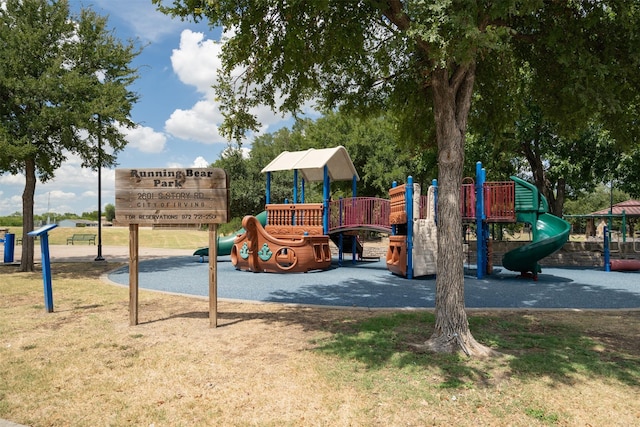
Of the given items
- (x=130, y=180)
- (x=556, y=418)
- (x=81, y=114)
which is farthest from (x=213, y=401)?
(x=81, y=114)

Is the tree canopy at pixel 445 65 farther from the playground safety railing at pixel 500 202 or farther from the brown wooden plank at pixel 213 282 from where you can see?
the playground safety railing at pixel 500 202

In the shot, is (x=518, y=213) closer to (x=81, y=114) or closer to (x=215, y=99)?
(x=215, y=99)

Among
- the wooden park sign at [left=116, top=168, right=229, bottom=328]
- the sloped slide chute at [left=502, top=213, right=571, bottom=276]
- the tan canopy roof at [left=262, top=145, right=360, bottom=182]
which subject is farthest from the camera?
the tan canopy roof at [left=262, top=145, right=360, bottom=182]

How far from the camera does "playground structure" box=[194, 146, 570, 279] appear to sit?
14375 millimetres

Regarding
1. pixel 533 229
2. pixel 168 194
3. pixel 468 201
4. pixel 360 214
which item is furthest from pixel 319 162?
pixel 168 194

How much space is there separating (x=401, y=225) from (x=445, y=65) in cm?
1112

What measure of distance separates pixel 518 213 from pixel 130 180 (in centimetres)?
1258

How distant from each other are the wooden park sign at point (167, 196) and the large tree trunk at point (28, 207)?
1147 centimetres

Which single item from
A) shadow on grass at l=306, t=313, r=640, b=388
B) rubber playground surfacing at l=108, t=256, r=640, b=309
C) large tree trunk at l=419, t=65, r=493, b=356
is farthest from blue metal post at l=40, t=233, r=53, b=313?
large tree trunk at l=419, t=65, r=493, b=356

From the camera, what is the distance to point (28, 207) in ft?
55.0

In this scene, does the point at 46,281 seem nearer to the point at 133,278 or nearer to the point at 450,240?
the point at 133,278

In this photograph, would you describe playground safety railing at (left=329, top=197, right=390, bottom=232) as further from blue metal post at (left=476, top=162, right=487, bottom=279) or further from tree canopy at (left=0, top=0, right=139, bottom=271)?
tree canopy at (left=0, top=0, right=139, bottom=271)

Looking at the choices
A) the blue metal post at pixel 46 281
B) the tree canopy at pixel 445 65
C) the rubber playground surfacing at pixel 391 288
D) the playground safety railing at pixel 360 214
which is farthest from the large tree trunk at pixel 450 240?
the playground safety railing at pixel 360 214

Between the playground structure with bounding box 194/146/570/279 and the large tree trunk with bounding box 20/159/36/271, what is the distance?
760 cm
